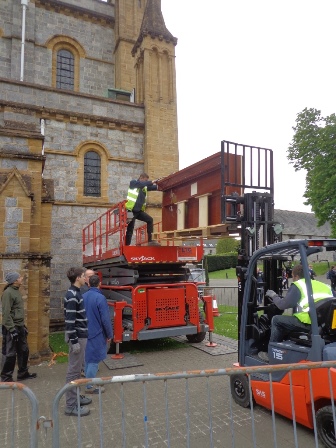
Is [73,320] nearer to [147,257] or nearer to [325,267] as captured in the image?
[147,257]

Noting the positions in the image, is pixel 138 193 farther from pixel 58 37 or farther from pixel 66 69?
pixel 58 37

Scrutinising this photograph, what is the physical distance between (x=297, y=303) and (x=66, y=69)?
654 inches

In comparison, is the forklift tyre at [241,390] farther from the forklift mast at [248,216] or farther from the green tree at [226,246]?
the green tree at [226,246]

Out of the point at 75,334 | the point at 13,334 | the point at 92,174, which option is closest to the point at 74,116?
the point at 92,174

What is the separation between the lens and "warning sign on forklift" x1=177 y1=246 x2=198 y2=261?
28.2 feet

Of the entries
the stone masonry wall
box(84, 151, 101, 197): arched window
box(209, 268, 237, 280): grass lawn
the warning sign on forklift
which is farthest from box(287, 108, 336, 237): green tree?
the warning sign on forklift

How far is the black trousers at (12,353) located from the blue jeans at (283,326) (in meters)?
4.45

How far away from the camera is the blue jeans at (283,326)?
4.47m

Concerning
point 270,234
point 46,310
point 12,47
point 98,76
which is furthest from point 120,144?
point 270,234

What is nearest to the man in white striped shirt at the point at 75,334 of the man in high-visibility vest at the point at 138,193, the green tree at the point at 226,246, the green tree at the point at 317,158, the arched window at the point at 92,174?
the man in high-visibility vest at the point at 138,193

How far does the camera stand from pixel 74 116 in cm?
1329

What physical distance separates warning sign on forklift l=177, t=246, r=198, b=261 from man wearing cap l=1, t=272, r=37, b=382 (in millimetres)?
3657

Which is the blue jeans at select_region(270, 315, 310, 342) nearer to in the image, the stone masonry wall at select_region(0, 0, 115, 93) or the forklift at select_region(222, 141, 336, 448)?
the forklift at select_region(222, 141, 336, 448)

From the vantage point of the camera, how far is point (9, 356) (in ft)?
20.4
